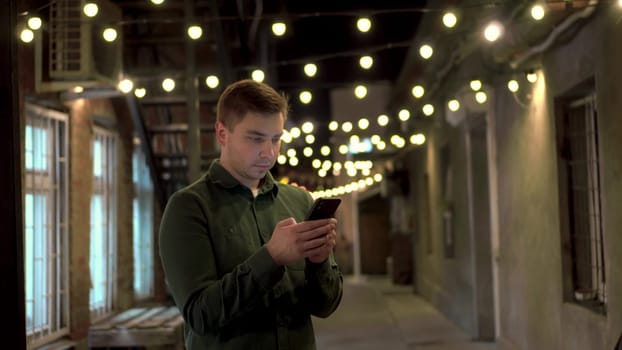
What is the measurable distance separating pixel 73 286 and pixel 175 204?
5913 mm

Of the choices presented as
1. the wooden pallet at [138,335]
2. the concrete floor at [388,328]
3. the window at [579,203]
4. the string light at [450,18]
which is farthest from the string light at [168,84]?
the concrete floor at [388,328]

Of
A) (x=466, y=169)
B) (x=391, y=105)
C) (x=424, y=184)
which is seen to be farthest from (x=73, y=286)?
(x=391, y=105)

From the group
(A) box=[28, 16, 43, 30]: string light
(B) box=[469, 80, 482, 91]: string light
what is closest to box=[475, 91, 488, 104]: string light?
(B) box=[469, 80, 482, 91]: string light

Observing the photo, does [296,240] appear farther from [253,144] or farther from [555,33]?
[555,33]

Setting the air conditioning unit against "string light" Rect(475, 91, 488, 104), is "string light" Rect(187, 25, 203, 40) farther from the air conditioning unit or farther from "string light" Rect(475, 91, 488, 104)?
"string light" Rect(475, 91, 488, 104)

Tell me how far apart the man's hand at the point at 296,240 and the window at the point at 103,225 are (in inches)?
271

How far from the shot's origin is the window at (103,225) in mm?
8820

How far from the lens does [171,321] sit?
23.8 feet

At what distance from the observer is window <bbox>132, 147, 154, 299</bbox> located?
10586 millimetres

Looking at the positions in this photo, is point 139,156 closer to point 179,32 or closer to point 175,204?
point 179,32

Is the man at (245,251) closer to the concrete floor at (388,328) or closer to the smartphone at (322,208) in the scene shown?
the smartphone at (322,208)

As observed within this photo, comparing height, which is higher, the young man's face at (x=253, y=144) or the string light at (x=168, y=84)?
the string light at (x=168, y=84)

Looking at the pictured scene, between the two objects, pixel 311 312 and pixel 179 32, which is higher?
pixel 179 32

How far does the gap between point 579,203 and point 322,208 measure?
4.83 metres
